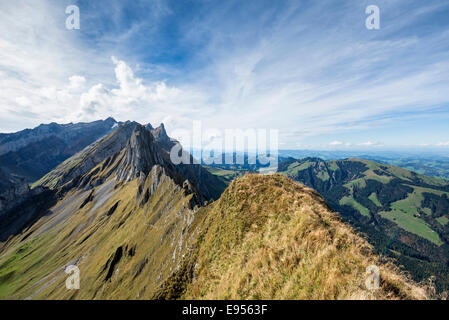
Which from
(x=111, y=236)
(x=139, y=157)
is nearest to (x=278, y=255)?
(x=111, y=236)

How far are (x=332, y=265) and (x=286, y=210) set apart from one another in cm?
581

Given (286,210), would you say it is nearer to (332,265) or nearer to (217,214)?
(332,265)

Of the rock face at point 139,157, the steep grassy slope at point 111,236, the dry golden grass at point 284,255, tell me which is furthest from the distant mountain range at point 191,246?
the rock face at point 139,157

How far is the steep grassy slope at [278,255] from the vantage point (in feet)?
28.1

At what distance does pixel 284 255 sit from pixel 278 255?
Result: 1.54 feet

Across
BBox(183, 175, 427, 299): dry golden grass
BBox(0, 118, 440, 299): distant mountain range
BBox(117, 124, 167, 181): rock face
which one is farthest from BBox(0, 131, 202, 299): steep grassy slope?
BBox(183, 175, 427, 299): dry golden grass

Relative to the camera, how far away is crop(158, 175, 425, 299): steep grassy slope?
8562 millimetres

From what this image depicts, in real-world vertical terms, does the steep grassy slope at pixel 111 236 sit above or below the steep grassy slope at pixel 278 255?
below

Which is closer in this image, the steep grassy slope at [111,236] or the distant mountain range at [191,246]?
the distant mountain range at [191,246]

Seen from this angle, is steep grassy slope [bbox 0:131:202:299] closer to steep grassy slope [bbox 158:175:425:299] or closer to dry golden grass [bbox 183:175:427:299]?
steep grassy slope [bbox 158:175:425:299]

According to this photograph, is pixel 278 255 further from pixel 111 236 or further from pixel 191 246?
pixel 111 236

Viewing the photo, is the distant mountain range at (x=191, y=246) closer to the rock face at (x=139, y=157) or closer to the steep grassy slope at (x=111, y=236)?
the steep grassy slope at (x=111, y=236)

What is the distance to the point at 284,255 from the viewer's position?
11047mm
